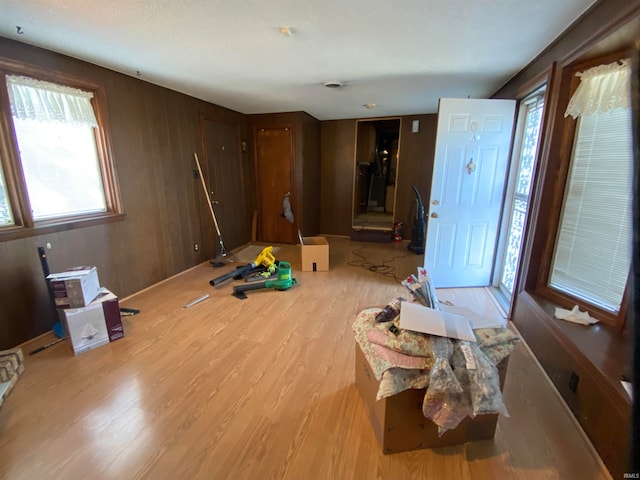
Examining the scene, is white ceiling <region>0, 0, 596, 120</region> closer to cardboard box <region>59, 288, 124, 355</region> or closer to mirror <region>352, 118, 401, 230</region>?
cardboard box <region>59, 288, 124, 355</region>

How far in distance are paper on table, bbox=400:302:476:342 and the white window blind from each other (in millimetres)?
1099

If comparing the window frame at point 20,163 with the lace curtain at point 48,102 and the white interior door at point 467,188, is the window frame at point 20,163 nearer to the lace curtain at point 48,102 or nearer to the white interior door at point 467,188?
the lace curtain at point 48,102

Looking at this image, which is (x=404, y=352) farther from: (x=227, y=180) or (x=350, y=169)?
(x=350, y=169)

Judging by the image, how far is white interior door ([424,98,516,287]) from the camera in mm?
3002

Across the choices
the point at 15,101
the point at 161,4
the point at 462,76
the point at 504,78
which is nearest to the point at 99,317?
the point at 15,101

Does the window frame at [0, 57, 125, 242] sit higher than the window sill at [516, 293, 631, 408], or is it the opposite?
the window frame at [0, 57, 125, 242]

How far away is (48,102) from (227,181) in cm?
236

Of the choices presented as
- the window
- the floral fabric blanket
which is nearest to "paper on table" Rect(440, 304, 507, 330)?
the floral fabric blanket

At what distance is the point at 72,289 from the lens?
2221mm

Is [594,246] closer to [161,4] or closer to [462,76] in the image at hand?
[462,76]

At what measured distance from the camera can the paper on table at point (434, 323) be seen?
145 centimetres

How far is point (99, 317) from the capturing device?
2.32 m

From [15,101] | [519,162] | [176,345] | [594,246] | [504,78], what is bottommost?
[176,345]

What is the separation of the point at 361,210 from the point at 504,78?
3823mm
